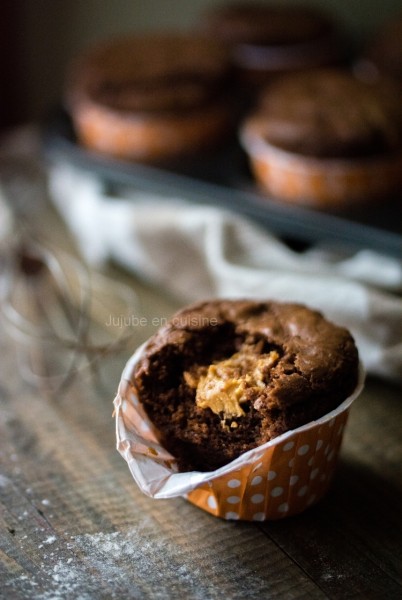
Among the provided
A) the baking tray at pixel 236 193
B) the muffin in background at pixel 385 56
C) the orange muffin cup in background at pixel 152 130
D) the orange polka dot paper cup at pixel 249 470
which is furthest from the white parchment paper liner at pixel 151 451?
the muffin in background at pixel 385 56

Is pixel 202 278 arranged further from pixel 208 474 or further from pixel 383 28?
pixel 383 28

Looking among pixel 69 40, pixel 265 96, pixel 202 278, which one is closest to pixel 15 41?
pixel 69 40

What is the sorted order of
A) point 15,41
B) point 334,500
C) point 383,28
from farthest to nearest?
point 15,41, point 383,28, point 334,500

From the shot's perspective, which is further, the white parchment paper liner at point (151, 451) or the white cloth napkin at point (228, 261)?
the white cloth napkin at point (228, 261)

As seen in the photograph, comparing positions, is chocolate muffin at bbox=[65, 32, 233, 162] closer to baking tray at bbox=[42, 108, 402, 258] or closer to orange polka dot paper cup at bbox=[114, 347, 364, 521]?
baking tray at bbox=[42, 108, 402, 258]

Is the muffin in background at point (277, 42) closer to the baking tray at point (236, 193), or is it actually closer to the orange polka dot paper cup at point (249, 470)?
the baking tray at point (236, 193)
